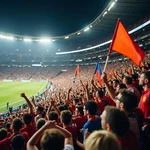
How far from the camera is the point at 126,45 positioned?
598 centimetres

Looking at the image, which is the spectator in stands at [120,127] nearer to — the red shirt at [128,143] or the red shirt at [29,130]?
the red shirt at [128,143]

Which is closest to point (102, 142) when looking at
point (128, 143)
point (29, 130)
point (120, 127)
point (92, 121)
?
point (120, 127)

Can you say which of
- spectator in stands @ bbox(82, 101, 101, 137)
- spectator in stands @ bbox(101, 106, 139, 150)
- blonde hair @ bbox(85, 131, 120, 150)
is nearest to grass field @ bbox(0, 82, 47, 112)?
spectator in stands @ bbox(82, 101, 101, 137)

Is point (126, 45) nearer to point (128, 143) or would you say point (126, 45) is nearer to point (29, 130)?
point (29, 130)

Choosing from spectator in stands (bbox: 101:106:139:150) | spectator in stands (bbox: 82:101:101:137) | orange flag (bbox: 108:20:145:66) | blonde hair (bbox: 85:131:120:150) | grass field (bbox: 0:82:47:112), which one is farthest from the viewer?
grass field (bbox: 0:82:47:112)

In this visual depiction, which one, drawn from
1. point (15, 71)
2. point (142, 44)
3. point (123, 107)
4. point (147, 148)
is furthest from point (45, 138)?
point (15, 71)

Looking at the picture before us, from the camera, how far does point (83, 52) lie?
7025 cm

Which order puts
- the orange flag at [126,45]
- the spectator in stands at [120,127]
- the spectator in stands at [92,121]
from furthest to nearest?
the orange flag at [126,45] < the spectator in stands at [92,121] < the spectator in stands at [120,127]

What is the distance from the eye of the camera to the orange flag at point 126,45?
5859 mm

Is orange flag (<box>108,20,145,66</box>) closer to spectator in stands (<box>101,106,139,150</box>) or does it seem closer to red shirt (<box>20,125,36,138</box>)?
red shirt (<box>20,125,36,138</box>)

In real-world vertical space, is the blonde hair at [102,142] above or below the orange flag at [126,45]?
below

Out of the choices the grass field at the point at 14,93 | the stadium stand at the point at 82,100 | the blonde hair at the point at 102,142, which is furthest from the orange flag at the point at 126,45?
the grass field at the point at 14,93

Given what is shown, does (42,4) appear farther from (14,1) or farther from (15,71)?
(15,71)

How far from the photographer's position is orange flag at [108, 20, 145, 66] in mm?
5859
